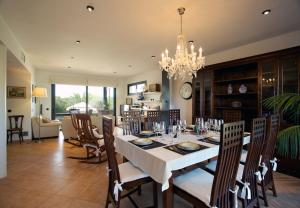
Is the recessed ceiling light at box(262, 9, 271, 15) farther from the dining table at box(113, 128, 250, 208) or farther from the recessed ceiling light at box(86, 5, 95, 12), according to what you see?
the recessed ceiling light at box(86, 5, 95, 12)

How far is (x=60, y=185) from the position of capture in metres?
2.51

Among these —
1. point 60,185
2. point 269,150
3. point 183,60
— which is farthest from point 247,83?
point 60,185

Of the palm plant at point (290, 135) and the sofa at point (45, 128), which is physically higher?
the palm plant at point (290, 135)

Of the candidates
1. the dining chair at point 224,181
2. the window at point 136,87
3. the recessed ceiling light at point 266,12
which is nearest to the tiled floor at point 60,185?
the dining chair at point 224,181

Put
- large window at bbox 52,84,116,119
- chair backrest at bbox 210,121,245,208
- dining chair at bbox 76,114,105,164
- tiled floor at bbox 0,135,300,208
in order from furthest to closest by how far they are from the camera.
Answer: large window at bbox 52,84,116,119, dining chair at bbox 76,114,105,164, tiled floor at bbox 0,135,300,208, chair backrest at bbox 210,121,245,208

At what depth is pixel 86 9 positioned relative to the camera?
91.6 inches

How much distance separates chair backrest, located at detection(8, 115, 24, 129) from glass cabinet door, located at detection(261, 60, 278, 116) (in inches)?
251

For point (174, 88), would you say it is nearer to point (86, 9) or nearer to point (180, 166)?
point (86, 9)

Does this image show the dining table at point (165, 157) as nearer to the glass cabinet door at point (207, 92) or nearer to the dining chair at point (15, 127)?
the glass cabinet door at point (207, 92)

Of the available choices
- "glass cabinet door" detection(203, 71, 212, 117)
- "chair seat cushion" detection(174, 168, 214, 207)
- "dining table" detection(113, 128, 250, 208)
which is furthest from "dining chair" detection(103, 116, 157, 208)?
"glass cabinet door" detection(203, 71, 212, 117)

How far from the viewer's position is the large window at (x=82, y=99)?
7.46 m

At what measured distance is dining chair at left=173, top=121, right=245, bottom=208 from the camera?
4.24ft

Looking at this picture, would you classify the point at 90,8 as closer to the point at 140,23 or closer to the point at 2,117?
the point at 140,23

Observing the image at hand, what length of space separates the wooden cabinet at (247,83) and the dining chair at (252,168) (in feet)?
5.49
